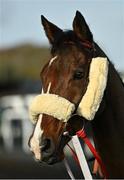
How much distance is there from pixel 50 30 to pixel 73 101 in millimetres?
524

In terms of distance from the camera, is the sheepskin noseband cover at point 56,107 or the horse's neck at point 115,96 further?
the horse's neck at point 115,96

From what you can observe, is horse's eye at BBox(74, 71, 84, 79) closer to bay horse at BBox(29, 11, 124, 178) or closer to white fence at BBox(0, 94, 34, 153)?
bay horse at BBox(29, 11, 124, 178)

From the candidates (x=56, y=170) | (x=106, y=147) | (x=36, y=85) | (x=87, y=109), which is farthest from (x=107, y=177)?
(x=36, y=85)

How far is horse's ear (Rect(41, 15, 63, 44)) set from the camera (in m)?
4.08

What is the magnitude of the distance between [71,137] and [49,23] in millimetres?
742

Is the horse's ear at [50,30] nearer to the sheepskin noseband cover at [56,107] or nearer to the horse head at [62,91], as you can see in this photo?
the horse head at [62,91]

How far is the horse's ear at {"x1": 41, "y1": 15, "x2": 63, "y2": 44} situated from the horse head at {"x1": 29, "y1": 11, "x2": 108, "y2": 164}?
0.16ft

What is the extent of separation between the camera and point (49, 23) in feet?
13.5

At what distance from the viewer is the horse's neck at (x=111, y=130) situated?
4016 mm

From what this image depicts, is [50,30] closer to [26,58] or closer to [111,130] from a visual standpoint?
[111,130]

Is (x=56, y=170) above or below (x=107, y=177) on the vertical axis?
below

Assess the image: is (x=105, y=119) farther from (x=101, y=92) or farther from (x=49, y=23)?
(x=49, y=23)

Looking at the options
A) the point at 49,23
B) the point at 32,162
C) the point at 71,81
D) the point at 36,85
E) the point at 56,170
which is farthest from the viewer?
the point at 36,85

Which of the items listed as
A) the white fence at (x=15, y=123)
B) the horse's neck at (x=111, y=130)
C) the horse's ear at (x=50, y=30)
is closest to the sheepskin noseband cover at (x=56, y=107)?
the horse's neck at (x=111, y=130)
